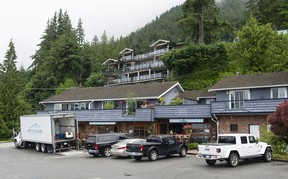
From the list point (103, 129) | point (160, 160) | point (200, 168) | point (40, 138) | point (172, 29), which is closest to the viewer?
point (200, 168)

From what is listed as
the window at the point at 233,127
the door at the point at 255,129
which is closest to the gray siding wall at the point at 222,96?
the window at the point at 233,127

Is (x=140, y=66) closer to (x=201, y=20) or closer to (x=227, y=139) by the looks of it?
(x=201, y=20)

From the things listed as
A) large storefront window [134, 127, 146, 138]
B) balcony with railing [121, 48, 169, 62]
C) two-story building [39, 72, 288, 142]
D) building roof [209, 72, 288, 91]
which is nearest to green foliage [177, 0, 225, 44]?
balcony with railing [121, 48, 169, 62]

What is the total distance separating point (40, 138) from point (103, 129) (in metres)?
8.53

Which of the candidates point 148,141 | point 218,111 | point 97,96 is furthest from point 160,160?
point 97,96

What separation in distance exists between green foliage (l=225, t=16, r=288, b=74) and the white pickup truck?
70.9ft

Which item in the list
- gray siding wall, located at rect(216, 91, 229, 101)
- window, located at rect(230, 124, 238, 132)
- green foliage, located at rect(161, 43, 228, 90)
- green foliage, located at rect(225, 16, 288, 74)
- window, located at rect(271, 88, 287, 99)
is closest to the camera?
window, located at rect(271, 88, 287, 99)

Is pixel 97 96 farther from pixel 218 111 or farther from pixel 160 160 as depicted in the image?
pixel 160 160

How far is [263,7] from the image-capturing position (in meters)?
66.6

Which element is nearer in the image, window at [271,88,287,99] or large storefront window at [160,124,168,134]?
window at [271,88,287,99]

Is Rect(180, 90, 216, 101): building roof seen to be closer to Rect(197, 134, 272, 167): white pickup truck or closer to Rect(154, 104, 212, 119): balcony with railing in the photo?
Rect(154, 104, 212, 119): balcony with railing

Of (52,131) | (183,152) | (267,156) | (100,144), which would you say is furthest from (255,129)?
(52,131)

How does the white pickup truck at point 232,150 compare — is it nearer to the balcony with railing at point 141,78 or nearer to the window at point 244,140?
the window at point 244,140

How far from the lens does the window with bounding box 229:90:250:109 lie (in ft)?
99.4
